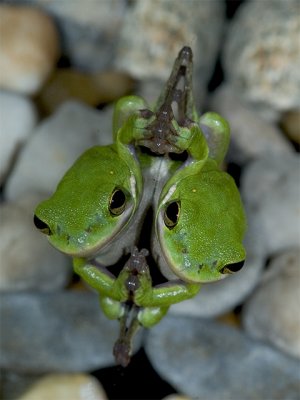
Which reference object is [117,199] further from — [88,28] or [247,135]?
[88,28]

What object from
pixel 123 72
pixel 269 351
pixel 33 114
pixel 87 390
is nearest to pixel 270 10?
pixel 123 72

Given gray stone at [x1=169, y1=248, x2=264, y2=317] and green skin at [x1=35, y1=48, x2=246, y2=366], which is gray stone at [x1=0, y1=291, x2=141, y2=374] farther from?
green skin at [x1=35, y1=48, x2=246, y2=366]

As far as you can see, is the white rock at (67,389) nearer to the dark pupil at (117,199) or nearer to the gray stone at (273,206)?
the gray stone at (273,206)

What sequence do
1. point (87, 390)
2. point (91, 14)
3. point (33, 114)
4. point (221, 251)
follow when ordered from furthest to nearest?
point (91, 14)
point (33, 114)
point (87, 390)
point (221, 251)

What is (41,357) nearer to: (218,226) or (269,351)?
(269,351)

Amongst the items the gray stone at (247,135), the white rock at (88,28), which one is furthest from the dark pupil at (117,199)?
the white rock at (88,28)

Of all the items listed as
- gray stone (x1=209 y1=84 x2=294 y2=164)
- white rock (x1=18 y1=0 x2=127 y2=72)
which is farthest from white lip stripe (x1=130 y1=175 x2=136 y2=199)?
white rock (x1=18 y1=0 x2=127 y2=72)
